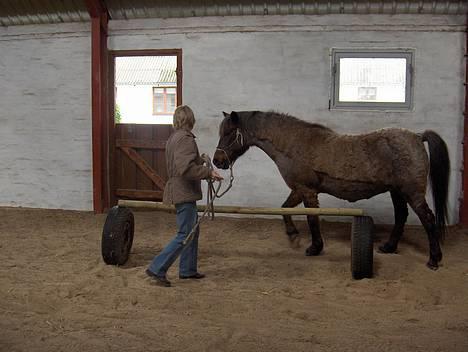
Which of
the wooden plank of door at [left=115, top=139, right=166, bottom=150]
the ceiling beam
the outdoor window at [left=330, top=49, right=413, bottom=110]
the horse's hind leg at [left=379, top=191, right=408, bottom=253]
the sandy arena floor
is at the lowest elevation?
the sandy arena floor

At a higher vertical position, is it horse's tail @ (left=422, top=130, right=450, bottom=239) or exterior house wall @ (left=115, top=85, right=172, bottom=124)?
exterior house wall @ (left=115, top=85, right=172, bottom=124)

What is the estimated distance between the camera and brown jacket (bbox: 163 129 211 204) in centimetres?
455

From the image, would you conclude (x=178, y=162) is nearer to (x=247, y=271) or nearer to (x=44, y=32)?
(x=247, y=271)

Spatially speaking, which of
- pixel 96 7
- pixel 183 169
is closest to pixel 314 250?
pixel 183 169

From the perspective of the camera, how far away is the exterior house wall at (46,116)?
859cm

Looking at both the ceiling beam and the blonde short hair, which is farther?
the ceiling beam

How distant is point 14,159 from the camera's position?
29.6 feet

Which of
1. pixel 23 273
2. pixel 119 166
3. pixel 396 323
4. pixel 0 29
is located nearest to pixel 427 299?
pixel 396 323

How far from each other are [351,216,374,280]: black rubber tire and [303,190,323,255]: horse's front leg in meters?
0.90

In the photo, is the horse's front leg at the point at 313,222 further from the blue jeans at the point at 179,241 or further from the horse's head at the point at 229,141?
the blue jeans at the point at 179,241

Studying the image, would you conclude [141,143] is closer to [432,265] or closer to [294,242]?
[294,242]

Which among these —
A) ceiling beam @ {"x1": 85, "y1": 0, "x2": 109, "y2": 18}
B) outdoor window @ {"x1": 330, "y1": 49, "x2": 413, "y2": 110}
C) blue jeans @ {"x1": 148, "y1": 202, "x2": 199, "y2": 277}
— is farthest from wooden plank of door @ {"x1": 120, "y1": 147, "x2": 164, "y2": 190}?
blue jeans @ {"x1": 148, "y1": 202, "x2": 199, "y2": 277}

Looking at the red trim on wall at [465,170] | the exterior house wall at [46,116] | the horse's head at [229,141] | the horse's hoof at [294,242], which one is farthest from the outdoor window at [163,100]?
the horse's head at [229,141]

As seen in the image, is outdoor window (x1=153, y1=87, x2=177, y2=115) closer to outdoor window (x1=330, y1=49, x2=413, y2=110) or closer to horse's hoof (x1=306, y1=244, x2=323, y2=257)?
outdoor window (x1=330, y1=49, x2=413, y2=110)
